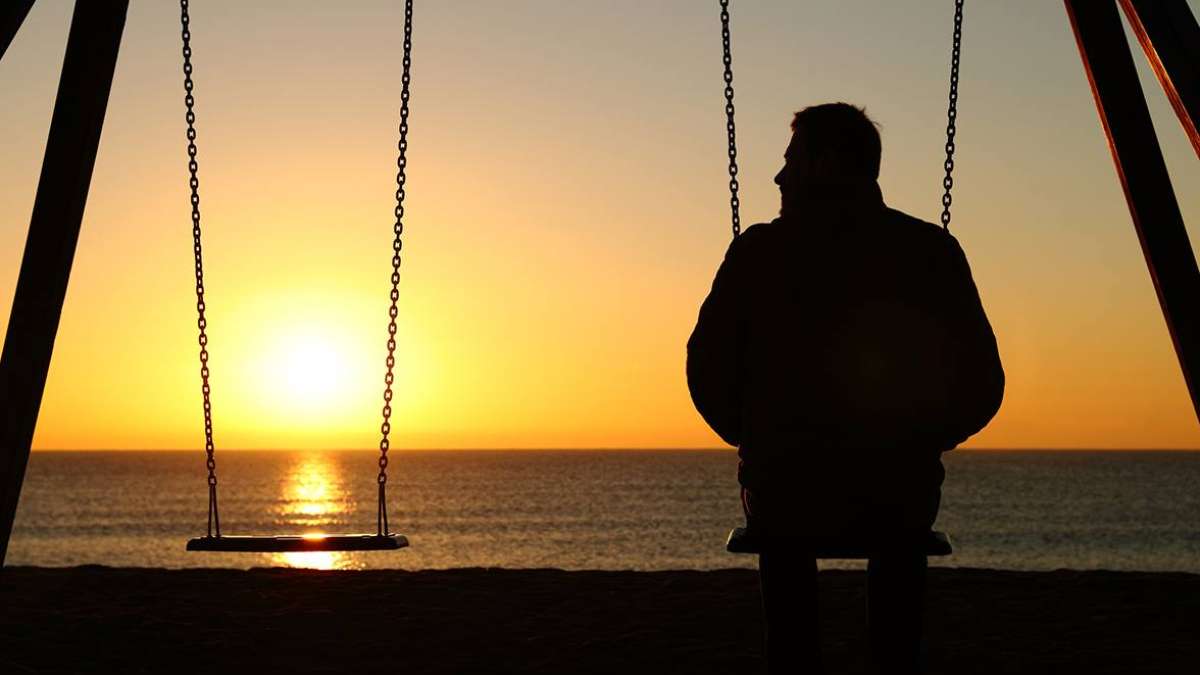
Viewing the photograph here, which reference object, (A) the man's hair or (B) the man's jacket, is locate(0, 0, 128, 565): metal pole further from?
(A) the man's hair

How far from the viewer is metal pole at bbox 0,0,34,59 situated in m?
5.82

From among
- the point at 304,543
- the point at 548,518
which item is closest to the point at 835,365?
the point at 304,543

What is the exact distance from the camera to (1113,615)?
25.6ft

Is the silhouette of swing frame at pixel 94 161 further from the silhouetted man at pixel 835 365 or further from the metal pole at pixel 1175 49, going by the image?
the silhouetted man at pixel 835 365

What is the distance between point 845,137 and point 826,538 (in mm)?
960

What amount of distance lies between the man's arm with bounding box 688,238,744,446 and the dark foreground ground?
2896mm

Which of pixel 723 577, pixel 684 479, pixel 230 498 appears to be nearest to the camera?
pixel 723 577

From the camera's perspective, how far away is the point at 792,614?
149 inches

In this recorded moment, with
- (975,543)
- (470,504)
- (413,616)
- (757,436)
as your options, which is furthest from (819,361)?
(470,504)

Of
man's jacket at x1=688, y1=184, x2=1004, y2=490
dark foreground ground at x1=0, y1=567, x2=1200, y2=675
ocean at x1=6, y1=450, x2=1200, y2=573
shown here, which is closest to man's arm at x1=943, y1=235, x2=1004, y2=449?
man's jacket at x1=688, y1=184, x2=1004, y2=490

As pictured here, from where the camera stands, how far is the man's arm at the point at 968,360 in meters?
3.64

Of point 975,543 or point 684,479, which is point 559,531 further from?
point 684,479

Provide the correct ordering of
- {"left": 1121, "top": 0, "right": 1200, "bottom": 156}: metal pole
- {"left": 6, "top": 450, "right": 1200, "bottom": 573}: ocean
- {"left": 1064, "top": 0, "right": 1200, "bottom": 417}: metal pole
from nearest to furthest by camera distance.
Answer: {"left": 1121, "top": 0, "right": 1200, "bottom": 156}: metal pole, {"left": 1064, "top": 0, "right": 1200, "bottom": 417}: metal pole, {"left": 6, "top": 450, "right": 1200, "bottom": 573}: ocean

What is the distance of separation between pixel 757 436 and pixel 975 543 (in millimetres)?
66879
